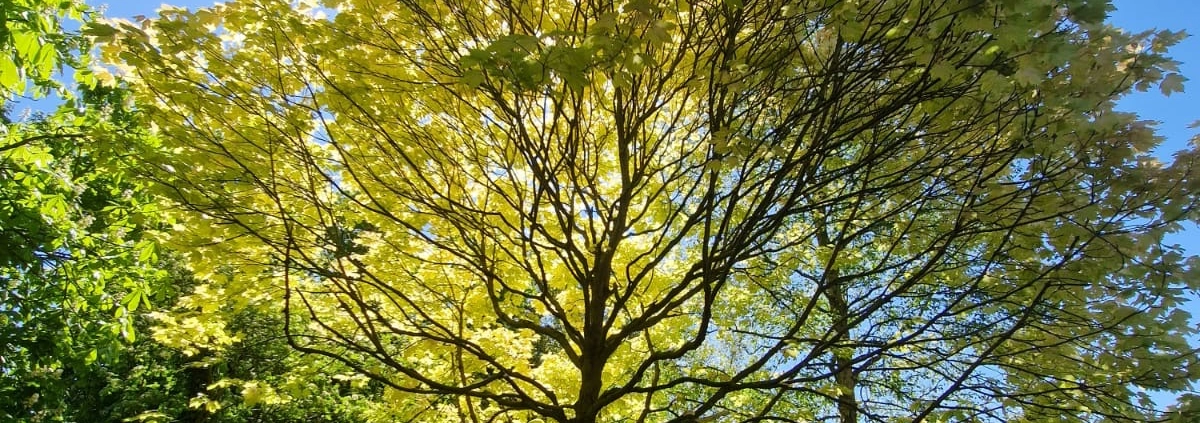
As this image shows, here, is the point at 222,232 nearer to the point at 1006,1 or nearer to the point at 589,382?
the point at 589,382

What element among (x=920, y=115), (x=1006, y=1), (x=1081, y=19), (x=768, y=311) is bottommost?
(x=1006, y=1)

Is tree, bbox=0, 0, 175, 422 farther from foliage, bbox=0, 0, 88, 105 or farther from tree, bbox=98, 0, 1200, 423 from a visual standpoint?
tree, bbox=98, 0, 1200, 423

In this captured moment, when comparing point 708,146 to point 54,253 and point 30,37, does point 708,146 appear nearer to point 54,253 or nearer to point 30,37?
point 30,37

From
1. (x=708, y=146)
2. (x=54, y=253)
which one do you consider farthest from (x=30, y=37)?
(x=708, y=146)

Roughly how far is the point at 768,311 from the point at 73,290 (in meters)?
7.78

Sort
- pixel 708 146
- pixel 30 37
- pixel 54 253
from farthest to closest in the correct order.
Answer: pixel 54 253
pixel 30 37
pixel 708 146

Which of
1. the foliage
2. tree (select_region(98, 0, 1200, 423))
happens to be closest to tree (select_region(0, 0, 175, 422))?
the foliage

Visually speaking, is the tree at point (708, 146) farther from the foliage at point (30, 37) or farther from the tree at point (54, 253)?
the tree at point (54, 253)

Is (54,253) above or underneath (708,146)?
above

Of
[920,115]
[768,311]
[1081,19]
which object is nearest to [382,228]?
[920,115]

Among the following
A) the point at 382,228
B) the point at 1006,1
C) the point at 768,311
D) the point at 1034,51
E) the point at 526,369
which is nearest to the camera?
the point at 1006,1

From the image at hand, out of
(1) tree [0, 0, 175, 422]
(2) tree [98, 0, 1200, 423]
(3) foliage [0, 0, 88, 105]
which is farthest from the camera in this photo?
(1) tree [0, 0, 175, 422]

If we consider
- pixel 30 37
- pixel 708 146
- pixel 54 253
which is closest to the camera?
pixel 708 146

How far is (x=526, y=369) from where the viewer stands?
16.2 feet
